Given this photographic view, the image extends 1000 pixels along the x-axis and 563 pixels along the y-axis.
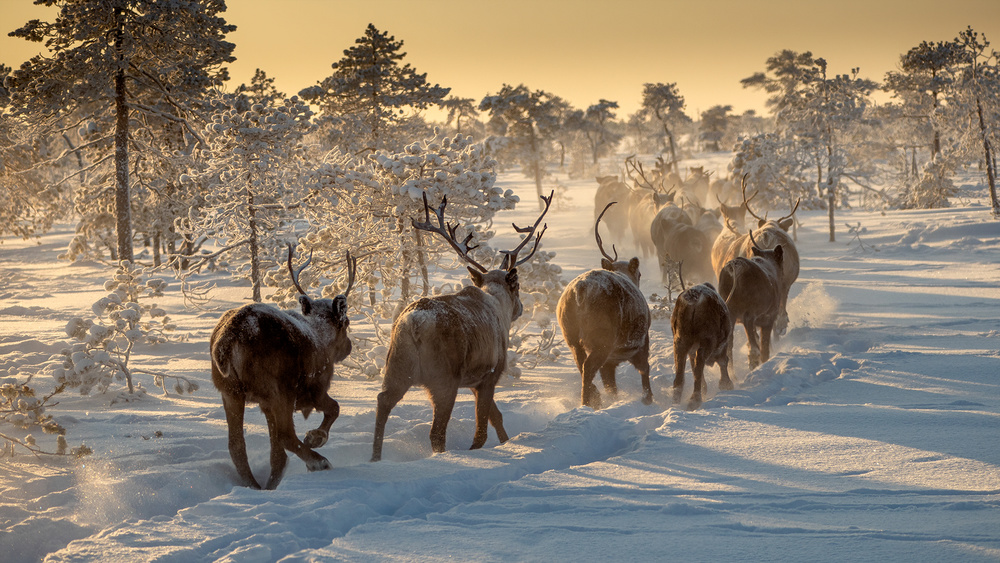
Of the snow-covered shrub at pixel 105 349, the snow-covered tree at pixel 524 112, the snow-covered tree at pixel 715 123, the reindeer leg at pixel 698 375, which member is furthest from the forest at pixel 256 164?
the snow-covered tree at pixel 715 123

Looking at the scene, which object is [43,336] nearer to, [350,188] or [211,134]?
[211,134]

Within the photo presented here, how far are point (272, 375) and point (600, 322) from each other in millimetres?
3744

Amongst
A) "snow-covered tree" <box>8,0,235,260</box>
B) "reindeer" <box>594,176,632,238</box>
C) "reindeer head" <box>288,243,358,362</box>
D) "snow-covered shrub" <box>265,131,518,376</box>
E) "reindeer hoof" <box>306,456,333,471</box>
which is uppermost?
"snow-covered tree" <box>8,0,235,260</box>

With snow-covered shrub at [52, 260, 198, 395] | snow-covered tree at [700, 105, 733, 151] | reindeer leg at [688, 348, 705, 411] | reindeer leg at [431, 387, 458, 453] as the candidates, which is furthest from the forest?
snow-covered tree at [700, 105, 733, 151]

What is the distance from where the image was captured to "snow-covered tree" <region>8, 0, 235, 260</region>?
13.5m

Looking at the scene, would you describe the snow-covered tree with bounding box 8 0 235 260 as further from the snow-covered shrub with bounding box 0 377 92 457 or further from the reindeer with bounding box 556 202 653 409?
the reindeer with bounding box 556 202 653 409

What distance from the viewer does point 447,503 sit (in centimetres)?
478

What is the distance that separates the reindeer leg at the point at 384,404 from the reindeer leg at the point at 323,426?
37cm

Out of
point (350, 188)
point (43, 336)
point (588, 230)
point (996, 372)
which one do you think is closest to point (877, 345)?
point (996, 372)

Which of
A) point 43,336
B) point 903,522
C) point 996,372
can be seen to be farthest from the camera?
point 43,336

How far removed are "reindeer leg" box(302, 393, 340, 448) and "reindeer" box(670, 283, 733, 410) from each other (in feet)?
12.6

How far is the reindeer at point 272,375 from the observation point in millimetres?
5145

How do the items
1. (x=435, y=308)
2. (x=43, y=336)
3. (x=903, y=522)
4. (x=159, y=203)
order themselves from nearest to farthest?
(x=903, y=522)
(x=435, y=308)
(x=43, y=336)
(x=159, y=203)

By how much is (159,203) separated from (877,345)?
1860 cm
